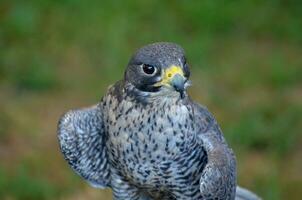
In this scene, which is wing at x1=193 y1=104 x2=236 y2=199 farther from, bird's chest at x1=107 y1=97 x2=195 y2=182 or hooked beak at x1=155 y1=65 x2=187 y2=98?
hooked beak at x1=155 y1=65 x2=187 y2=98

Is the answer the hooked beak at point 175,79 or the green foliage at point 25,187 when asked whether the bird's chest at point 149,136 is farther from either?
the green foliage at point 25,187

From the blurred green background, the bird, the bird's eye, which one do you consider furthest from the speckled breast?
the blurred green background

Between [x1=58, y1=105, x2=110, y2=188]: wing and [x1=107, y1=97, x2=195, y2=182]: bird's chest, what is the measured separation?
163mm

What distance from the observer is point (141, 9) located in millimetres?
7152

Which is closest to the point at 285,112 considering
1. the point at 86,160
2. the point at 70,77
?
the point at 70,77

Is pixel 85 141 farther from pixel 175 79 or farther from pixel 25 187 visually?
pixel 25 187

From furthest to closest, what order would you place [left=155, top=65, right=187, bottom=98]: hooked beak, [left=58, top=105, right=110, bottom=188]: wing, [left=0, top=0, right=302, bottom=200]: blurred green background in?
1. [left=0, top=0, right=302, bottom=200]: blurred green background
2. [left=58, top=105, right=110, bottom=188]: wing
3. [left=155, top=65, right=187, bottom=98]: hooked beak

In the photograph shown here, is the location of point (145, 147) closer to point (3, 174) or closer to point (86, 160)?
point (86, 160)

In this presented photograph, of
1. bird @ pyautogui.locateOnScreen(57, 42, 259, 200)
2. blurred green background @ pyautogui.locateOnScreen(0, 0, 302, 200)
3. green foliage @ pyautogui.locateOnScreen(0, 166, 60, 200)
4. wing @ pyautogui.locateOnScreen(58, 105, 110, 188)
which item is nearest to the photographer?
bird @ pyautogui.locateOnScreen(57, 42, 259, 200)

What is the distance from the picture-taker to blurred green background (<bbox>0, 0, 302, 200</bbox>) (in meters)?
5.57

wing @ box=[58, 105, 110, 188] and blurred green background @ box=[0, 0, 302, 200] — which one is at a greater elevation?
blurred green background @ box=[0, 0, 302, 200]

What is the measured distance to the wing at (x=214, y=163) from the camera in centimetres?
293

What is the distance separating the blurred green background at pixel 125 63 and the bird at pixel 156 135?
2133 mm

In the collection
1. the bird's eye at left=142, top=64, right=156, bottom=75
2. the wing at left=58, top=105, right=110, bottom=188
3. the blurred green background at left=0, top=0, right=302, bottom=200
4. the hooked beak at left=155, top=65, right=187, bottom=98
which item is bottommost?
the wing at left=58, top=105, right=110, bottom=188
